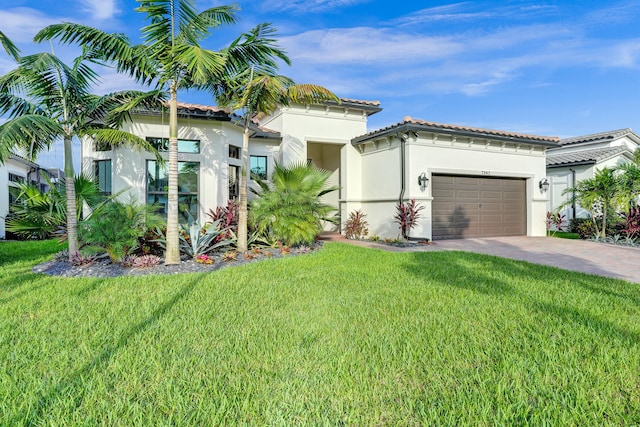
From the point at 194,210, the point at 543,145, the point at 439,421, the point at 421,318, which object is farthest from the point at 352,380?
the point at 543,145

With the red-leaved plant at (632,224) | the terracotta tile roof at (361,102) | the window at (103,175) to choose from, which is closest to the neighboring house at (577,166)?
the red-leaved plant at (632,224)

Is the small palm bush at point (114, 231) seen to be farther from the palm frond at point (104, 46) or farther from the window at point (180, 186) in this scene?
the palm frond at point (104, 46)

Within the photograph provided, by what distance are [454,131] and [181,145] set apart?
925 cm

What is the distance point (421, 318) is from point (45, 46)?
365 inches

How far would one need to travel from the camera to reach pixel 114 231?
690cm

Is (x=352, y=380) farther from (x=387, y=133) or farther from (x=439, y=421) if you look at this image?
(x=387, y=133)

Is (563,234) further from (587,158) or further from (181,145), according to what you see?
(181,145)

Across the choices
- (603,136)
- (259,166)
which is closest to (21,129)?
(259,166)

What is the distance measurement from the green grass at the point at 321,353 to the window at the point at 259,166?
786 centimetres

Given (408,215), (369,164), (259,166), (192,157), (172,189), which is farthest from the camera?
(369,164)

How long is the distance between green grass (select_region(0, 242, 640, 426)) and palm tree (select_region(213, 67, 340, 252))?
12.2 feet

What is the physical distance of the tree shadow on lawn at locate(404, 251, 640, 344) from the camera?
369 cm

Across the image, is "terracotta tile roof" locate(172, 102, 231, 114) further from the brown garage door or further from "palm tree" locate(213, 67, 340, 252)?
the brown garage door

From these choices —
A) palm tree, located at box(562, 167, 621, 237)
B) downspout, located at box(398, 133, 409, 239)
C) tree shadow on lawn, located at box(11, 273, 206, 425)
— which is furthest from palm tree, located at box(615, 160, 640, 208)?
tree shadow on lawn, located at box(11, 273, 206, 425)
